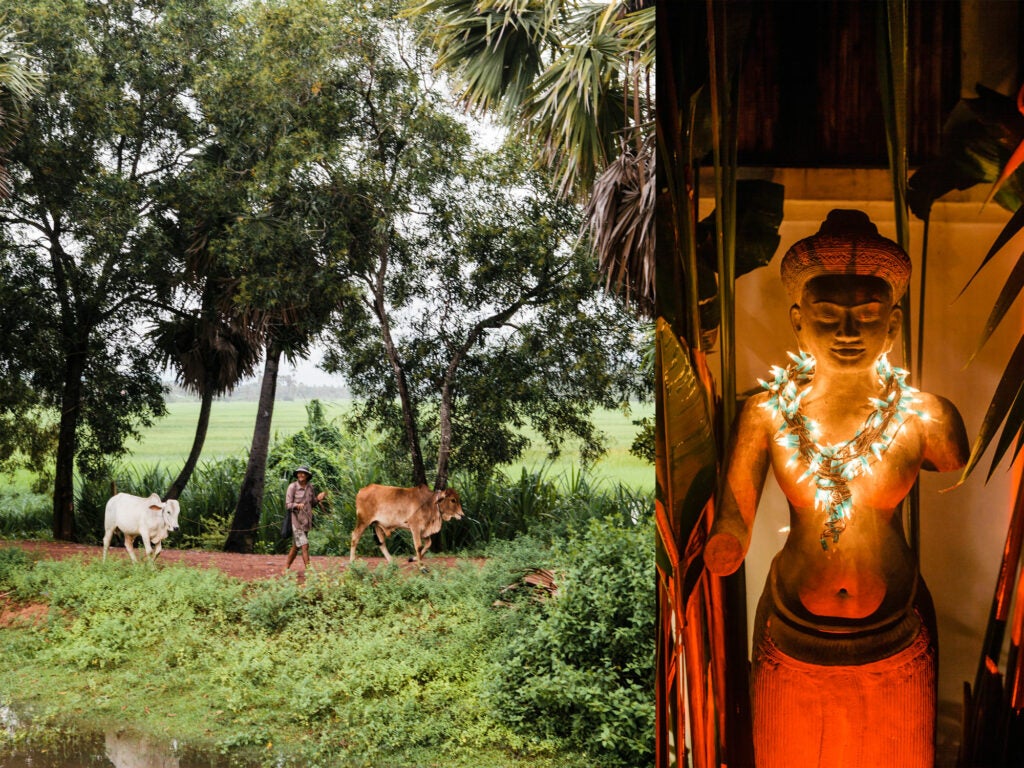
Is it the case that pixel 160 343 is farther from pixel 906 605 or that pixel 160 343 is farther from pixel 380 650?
pixel 906 605

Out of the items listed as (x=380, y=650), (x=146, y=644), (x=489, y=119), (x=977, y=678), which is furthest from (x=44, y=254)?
(x=977, y=678)

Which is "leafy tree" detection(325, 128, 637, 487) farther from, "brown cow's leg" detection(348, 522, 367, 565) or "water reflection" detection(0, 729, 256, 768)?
"water reflection" detection(0, 729, 256, 768)

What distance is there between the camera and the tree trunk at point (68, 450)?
593 cm

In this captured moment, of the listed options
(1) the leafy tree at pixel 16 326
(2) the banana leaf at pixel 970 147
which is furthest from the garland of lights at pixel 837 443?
(1) the leafy tree at pixel 16 326

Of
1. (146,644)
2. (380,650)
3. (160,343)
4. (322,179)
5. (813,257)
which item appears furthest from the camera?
(160,343)

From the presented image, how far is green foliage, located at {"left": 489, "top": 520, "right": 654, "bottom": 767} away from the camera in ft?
12.0

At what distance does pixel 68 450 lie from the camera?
5988mm

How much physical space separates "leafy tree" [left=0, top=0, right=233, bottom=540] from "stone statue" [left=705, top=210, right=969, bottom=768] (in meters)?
4.84

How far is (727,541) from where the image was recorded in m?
2.04

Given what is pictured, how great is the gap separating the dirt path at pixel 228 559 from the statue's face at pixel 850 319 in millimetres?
3932

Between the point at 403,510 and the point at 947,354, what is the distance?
4.13 m

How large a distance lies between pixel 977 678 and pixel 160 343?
539 centimetres

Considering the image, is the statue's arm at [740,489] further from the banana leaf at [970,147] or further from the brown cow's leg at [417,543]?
the brown cow's leg at [417,543]

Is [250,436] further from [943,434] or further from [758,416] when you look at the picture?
[943,434]
